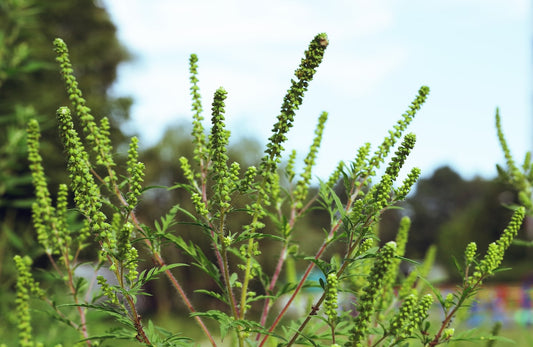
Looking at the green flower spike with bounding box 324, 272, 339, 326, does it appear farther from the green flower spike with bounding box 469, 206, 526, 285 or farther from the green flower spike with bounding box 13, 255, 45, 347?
the green flower spike with bounding box 13, 255, 45, 347

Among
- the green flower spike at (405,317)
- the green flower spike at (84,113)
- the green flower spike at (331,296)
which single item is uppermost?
the green flower spike at (84,113)

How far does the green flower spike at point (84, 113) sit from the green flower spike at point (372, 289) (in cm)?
114

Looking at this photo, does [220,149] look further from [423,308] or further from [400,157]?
[423,308]

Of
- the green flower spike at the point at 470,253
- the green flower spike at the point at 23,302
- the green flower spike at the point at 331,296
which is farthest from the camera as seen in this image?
the green flower spike at the point at 23,302

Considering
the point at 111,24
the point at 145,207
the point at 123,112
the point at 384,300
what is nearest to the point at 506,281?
the point at 145,207

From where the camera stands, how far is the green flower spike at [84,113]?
1.86 meters

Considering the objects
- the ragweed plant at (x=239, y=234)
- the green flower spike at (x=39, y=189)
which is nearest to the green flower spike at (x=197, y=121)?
the ragweed plant at (x=239, y=234)

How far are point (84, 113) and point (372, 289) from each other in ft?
4.07

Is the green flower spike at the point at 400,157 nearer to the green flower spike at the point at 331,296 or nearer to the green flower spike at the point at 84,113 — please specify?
the green flower spike at the point at 331,296

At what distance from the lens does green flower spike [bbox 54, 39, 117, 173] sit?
1.86 meters

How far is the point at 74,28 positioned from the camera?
108ft

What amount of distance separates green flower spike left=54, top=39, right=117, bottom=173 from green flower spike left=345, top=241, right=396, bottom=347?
1.14 meters

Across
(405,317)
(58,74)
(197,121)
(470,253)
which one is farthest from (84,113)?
(58,74)

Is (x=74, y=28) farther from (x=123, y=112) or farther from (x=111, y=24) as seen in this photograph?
(x=123, y=112)
